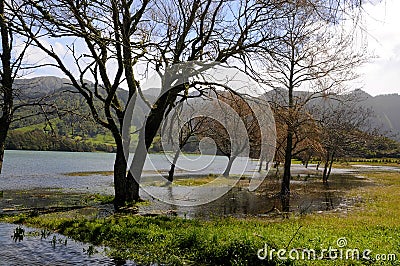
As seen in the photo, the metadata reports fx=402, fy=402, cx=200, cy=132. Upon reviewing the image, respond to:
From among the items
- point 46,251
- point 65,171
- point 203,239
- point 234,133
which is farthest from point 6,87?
point 65,171

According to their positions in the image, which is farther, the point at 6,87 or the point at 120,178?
the point at 120,178

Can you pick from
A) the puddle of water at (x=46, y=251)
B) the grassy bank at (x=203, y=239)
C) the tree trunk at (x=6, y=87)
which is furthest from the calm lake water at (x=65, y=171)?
the tree trunk at (x=6, y=87)

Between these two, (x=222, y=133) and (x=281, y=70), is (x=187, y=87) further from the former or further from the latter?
(x=222, y=133)

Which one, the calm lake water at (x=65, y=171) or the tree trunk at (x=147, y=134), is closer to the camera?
the tree trunk at (x=147, y=134)

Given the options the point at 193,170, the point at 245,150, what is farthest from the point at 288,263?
the point at 193,170

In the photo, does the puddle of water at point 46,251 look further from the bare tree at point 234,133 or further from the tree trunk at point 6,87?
the bare tree at point 234,133

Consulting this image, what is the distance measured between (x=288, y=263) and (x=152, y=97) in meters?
14.5

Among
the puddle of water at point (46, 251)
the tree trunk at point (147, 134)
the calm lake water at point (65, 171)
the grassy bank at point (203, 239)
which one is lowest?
the calm lake water at point (65, 171)

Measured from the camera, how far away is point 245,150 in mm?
47031

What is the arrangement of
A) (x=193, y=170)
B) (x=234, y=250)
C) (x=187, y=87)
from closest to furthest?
(x=234, y=250)
(x=187, y=87)
(x=193, y=170)

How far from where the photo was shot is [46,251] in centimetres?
1052

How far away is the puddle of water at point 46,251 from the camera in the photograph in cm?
953

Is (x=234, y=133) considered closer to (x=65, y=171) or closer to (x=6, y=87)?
(x=65, y=171)

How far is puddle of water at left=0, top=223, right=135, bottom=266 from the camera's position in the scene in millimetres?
9534
